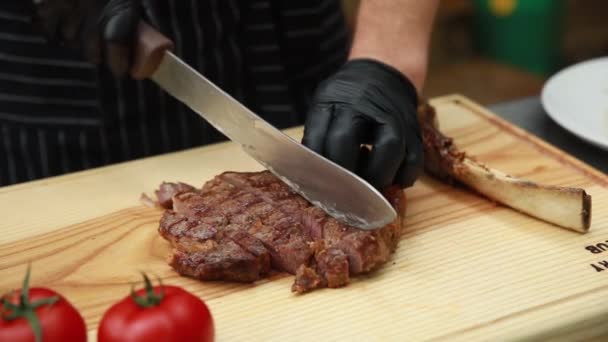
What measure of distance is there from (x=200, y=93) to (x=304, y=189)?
0.36 meters

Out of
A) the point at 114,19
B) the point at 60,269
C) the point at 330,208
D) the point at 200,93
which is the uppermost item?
the point at 114,19

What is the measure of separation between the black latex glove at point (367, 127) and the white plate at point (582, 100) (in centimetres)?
61

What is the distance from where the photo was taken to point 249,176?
80.0 inches

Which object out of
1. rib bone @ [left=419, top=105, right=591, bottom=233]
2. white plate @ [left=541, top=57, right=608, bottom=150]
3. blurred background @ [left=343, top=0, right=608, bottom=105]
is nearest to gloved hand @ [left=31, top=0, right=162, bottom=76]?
rib bone @ [left=419, top=105, right=591, bottom=233]

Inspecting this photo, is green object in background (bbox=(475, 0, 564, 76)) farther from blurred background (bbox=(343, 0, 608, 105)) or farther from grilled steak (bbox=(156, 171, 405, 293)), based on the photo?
grilled steak (bbox=(156, 171, 405, 293))

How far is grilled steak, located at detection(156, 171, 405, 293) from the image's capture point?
5.71 feet

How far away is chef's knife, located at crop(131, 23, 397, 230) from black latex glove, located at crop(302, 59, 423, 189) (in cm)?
7

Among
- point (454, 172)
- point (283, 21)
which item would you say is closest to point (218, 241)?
point (454, 172)

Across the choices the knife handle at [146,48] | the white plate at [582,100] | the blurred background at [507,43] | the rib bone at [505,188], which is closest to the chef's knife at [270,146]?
the knife handle at [146,48]

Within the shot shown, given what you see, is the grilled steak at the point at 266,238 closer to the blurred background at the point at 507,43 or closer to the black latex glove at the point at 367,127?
the black latex glove at the point at 367,127

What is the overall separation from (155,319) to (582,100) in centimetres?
180

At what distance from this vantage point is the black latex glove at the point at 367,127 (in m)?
1.86

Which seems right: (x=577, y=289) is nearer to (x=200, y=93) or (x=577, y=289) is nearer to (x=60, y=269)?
(x=200, y=93)

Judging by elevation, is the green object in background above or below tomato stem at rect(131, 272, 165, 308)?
below
